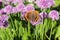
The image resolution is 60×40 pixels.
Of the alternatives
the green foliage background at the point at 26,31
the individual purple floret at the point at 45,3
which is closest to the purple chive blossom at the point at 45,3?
the individual purple floret at the point at 45,3

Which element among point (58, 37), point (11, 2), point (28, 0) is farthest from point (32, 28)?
point (28, 0)

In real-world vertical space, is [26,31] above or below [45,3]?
below

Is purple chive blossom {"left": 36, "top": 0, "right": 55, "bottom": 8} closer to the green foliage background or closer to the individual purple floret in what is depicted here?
the individual purple floret

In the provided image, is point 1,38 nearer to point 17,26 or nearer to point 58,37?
point 17,26

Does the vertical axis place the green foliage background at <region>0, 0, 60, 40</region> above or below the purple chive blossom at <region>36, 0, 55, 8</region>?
below

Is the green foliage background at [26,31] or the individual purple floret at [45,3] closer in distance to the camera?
the individual purple floret at [45,3]

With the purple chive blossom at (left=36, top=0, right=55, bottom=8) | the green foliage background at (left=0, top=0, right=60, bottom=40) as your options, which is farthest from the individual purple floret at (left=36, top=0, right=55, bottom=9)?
the green foliage background at (left=0, top=0, right=60, bottom=40)

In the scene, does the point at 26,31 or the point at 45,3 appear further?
the point at 26,31

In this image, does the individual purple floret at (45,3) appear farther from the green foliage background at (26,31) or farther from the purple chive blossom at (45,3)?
the green foliage background at (26,31)

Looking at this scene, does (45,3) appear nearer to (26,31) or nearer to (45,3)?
(45,3)

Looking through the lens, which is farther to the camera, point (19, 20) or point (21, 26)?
point (19, 20)

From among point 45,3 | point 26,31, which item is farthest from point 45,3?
point 26,31
